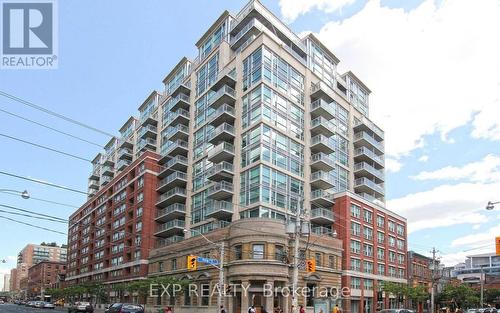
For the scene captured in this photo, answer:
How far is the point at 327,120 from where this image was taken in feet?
245

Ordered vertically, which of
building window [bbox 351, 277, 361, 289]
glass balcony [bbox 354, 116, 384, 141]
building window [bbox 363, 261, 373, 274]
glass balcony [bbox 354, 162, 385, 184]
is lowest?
building window [bbox 351, 277, 361, 289]

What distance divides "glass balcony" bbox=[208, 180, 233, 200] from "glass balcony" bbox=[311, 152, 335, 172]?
1295 cm

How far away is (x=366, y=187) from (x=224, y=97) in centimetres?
2940

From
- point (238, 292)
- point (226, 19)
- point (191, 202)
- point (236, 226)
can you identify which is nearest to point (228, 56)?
point (226, 19)

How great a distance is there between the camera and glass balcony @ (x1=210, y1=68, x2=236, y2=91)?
6888cm

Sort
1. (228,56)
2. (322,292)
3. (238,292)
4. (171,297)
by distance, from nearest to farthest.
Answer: (238,292) → (322,292) → (171,297) → (228,56)

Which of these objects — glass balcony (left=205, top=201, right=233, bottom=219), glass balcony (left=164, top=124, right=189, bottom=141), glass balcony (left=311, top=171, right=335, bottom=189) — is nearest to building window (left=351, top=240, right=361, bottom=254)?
glass balcony (left=311, top=171, right=335, bottom=189)

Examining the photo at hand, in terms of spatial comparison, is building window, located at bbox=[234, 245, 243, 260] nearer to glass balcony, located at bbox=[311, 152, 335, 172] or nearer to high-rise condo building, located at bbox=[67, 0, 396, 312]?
high-rise condo building, located at bbox=[67, 0, 396, 312]

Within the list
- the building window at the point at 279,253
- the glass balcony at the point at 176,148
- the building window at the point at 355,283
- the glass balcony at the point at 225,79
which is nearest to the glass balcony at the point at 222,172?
the glass balcony at the point at 225,79

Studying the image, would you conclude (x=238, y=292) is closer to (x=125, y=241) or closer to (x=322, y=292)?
(x=322, y=292)

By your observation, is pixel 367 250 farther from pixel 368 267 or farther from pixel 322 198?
pixel 322 198

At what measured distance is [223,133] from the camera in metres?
66.5

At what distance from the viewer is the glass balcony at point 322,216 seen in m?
68.9

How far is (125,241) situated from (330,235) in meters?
39.8
